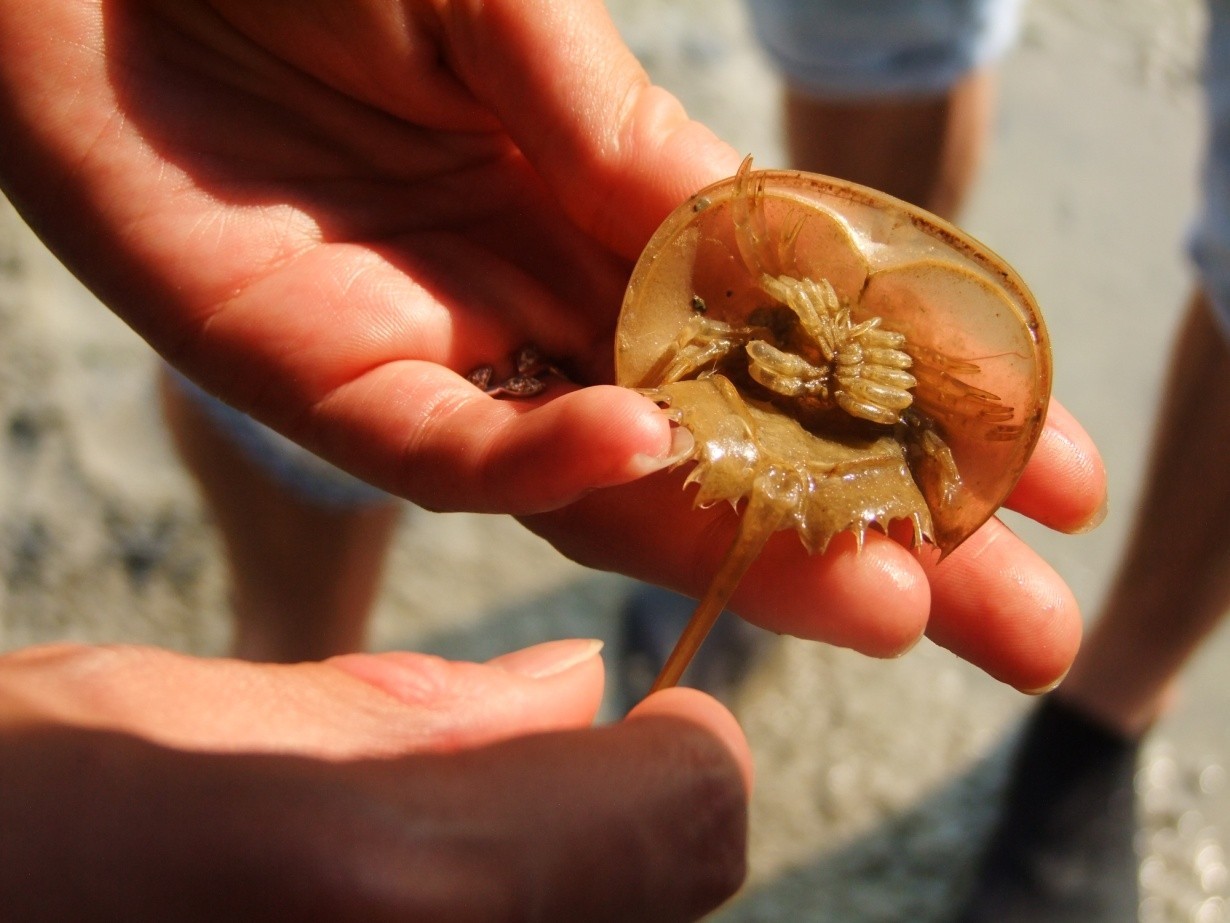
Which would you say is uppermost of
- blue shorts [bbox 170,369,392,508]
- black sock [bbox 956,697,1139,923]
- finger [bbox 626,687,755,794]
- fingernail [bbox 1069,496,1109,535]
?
finger [bbox 626,687,755,794]

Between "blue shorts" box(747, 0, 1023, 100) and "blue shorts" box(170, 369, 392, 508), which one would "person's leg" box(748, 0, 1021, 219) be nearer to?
"blue shorts" box(747, 0, 1023, 100)

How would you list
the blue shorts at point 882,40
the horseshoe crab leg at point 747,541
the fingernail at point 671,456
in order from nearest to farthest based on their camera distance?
the fingernail at point 671,456 < the horseshoe crab leg at point 747,541 < the blue shorts at point 882,40

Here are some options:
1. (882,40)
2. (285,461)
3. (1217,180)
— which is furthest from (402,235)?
(1217,180)

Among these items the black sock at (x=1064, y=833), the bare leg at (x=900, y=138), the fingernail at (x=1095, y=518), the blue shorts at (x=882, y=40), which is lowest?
the black sock at (x=1064, y=833)

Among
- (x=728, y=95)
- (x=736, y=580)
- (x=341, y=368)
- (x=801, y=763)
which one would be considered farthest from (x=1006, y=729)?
(x=728, y=95)

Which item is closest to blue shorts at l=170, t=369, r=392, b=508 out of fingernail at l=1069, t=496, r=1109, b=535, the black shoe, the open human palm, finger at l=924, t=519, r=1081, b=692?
the open human palm

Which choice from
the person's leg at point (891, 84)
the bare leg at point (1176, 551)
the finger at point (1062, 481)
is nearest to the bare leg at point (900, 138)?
the person's leg at point (891, 84)

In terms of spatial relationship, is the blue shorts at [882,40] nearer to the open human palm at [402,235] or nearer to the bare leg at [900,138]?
the bare leg at [900,138]
